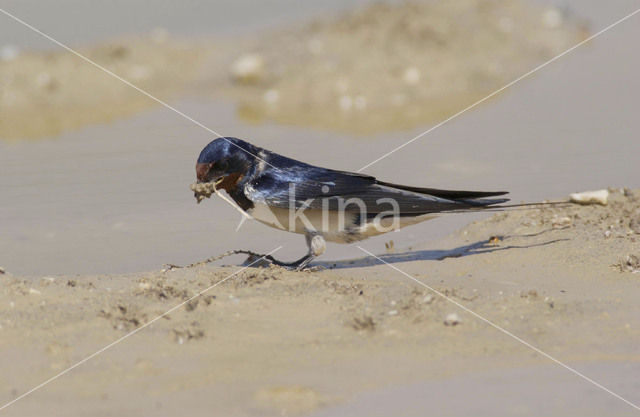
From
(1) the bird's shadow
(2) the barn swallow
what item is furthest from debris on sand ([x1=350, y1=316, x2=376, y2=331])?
(1) the bird's shadow

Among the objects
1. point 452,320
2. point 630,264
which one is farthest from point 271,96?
point 452,320

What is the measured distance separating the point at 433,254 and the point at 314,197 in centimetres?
82

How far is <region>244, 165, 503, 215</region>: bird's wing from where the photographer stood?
16.6 ft

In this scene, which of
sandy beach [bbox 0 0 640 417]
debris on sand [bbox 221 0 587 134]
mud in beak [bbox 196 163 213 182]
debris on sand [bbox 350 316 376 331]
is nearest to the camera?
sandy beach [bbox 0 0 640 417]

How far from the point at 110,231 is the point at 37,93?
392cm

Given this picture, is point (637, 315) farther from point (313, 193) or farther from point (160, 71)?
point (160, 71)

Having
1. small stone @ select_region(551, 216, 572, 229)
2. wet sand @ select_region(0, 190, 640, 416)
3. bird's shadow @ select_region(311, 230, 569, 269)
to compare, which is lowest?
wet sand @ select_region(0, 190, 640, 416)

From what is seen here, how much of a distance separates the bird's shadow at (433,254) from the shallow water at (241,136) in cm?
23

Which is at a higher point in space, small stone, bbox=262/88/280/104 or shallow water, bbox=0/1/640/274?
small stone, bbox=262/88/280/104

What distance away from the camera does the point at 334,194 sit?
5168mm

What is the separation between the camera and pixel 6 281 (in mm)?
4344

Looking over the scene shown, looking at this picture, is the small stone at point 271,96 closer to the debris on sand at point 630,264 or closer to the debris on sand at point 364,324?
the debris on sand at point 630,264

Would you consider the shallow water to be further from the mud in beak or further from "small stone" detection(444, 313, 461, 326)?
"small stone" detection(444, 313, 461, 326)

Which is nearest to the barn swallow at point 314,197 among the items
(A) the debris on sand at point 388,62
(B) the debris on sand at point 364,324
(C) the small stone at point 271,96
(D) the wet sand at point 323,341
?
(D) the wet sand at point 323,341
